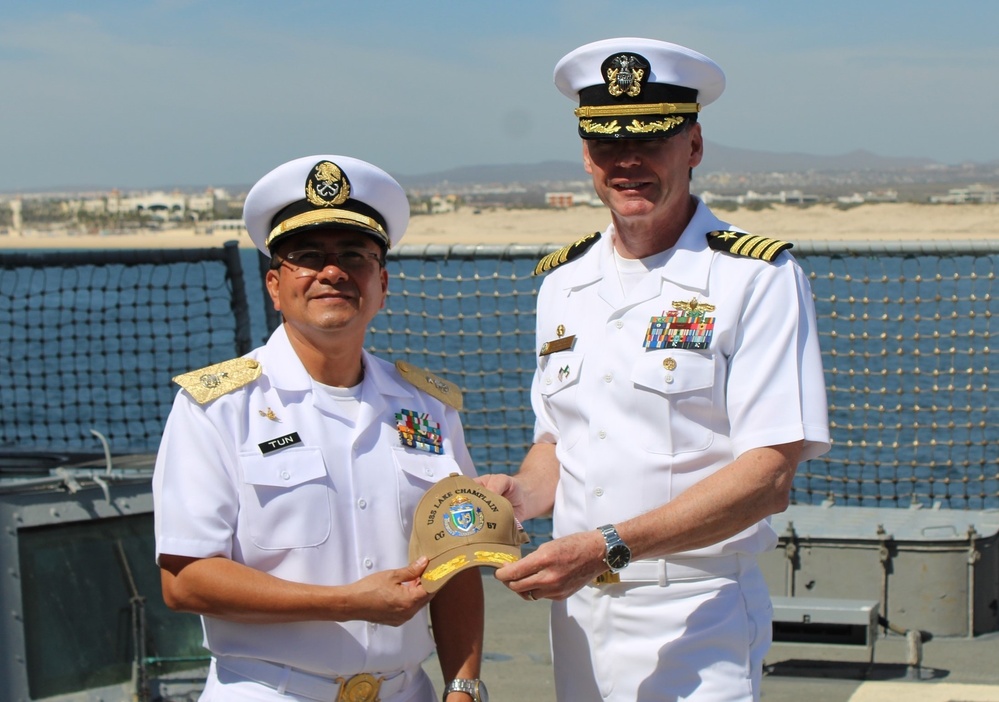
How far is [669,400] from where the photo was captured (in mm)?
2725

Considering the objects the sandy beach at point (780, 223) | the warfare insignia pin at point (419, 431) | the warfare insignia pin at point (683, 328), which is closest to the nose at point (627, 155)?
the warfare insignia pin at point (683, 328)

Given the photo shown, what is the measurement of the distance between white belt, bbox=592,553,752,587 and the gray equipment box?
95.2 inches

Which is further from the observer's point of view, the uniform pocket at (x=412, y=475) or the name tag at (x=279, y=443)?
the uniform pocket at (x=412, y=475)

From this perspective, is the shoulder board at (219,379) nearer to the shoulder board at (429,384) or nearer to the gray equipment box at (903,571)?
the shoulder board at (429,384)

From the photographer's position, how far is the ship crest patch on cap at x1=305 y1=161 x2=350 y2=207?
2.69m

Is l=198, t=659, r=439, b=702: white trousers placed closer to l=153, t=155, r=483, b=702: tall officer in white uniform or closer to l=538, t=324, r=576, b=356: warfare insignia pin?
l=153, t=155, r=483, b=702: tall officer in white uniform

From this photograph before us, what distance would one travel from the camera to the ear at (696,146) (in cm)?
285

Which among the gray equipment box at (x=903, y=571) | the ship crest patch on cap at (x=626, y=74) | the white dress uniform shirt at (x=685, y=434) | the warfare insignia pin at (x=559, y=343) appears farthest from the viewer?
the gray equipment box at (x=903, y=571)

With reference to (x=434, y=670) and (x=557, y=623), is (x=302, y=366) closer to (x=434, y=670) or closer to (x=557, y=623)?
(x=557, y=623)

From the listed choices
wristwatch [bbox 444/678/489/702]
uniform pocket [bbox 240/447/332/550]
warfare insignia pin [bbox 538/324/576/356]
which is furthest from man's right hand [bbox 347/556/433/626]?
warfare insignia pin [bbox 538/324/576/356]

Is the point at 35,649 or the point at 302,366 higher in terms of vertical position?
the point at 302,366

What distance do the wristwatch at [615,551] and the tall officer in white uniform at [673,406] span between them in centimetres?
2

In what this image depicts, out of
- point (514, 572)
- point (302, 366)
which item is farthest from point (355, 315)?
point (514, 572)

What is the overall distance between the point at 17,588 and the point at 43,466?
54.0 inches
